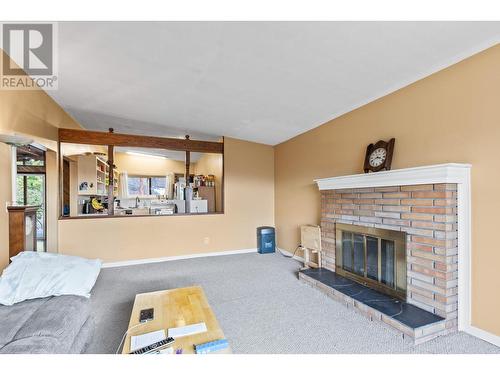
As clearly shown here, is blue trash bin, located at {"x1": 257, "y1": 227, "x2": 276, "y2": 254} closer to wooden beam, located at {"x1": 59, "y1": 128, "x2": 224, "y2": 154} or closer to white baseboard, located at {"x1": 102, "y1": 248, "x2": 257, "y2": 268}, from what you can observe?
white baseboard, located at {"x1": 102, "y1": 248, "x2": 257, "y2": 268}

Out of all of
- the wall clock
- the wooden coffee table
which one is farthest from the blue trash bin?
the wooden coffee table

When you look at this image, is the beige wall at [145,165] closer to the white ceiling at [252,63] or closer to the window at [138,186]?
the window at [138,186]

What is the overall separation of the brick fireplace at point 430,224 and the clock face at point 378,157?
21cm

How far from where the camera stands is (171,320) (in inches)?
67.2

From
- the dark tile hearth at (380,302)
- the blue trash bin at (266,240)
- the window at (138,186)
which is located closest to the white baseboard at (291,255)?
the blue trash bin at (266,240)

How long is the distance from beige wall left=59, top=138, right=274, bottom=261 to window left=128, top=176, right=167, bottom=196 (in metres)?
3.44

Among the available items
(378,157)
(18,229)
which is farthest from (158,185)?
(378,157)

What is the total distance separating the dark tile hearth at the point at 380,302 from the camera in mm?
2049

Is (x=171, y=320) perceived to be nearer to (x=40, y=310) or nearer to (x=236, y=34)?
(x=40, y=310)

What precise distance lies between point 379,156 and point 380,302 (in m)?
1.57

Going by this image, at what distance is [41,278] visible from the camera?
1.99m
